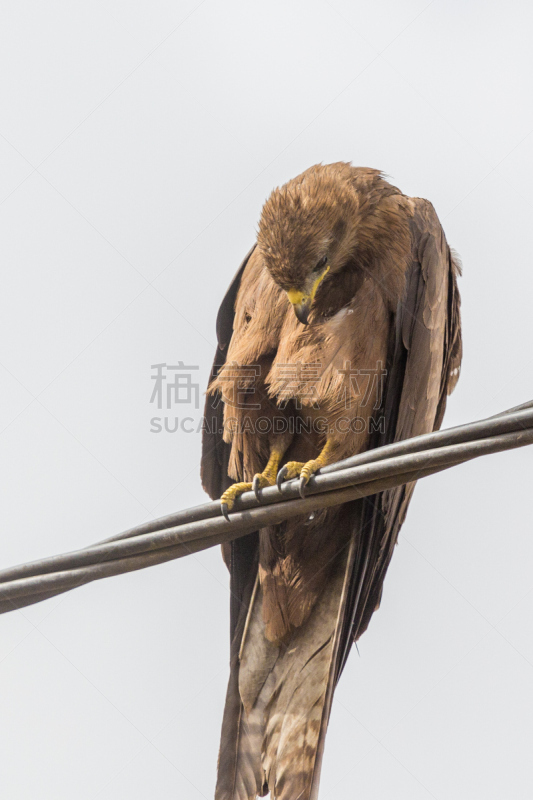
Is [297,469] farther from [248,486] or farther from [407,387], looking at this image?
[407,387]

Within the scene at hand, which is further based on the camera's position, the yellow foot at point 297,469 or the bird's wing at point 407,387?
the bird's wing at point 407,387

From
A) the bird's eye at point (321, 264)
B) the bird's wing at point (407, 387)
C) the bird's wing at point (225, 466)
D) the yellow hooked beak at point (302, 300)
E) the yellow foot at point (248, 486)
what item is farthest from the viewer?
the bird's wing at point (225, 466)

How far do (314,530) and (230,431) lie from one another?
0.68 m

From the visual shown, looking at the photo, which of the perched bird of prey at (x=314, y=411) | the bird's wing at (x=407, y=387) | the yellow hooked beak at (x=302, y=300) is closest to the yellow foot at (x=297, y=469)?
the perched bird of prey at (x=314, y=411)

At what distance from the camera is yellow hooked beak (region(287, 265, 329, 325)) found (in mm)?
3920

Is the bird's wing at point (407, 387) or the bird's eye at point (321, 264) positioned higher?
the bird's eye at point (321, 264)

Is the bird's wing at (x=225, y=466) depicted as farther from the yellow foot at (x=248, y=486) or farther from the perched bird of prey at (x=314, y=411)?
the yellow foot at (x=248, y=486)

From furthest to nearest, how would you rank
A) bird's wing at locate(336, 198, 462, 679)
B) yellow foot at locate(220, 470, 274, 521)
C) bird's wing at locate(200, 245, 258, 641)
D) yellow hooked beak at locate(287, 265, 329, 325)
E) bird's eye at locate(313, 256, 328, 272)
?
bird's wing at locate(200, 245, 258, 641) → bird's wing at locate(336, 198, 462, 679) → bird's eye at locate(313, 256, 328, 272) → yellow hooked beak at locate(287, 265, 329, 325) → yellow foot at locate(220, 470, 274, 521)

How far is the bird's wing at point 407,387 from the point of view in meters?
4.35

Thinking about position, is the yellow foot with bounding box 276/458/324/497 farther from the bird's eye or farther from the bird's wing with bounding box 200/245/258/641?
the bird's eye

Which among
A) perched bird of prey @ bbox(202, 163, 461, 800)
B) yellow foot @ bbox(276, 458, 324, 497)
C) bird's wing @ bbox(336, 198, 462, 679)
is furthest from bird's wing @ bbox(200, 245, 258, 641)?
yellow foot @ bbox(276, 458, 324, 497)

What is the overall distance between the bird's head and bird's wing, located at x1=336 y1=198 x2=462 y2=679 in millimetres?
445

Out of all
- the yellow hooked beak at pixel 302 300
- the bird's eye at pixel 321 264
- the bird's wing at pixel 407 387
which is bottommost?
the bird's wing at pixel 407 387

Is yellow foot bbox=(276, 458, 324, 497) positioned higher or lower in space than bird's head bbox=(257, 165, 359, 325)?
lower
